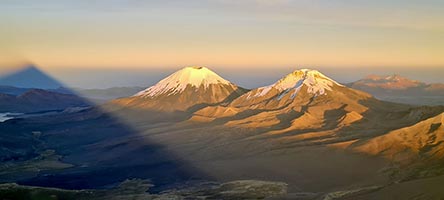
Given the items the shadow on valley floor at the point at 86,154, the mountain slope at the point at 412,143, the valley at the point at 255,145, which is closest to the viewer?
the valley at the point at 255,145

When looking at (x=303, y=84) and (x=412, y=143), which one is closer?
(x=412, y=143)

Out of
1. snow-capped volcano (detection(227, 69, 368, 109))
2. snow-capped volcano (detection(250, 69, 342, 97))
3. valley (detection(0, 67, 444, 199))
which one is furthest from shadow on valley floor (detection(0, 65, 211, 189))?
snow-capped volcano (detection(250, 69, 342, 97))

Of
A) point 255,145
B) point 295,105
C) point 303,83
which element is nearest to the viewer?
point 255,145

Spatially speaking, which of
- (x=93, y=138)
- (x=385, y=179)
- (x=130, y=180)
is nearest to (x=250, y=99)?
(x=93, y=138)

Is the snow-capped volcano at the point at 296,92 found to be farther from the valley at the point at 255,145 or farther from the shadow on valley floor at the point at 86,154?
the shadow on valley floor at the point at 86,154

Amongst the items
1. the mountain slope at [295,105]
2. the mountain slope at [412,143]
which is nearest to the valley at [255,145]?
the mountain slope at [412,143]

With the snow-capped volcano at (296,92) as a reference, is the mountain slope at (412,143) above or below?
below

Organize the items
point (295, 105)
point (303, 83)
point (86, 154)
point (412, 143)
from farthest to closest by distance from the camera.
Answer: point (303, 83) < point (295, 105) < point (86, 154) < point (412, 143)

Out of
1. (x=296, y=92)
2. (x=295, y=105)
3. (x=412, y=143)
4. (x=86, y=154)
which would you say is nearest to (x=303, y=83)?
(x=296, y=92)

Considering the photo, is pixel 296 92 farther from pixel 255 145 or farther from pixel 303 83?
pixel 255 145
